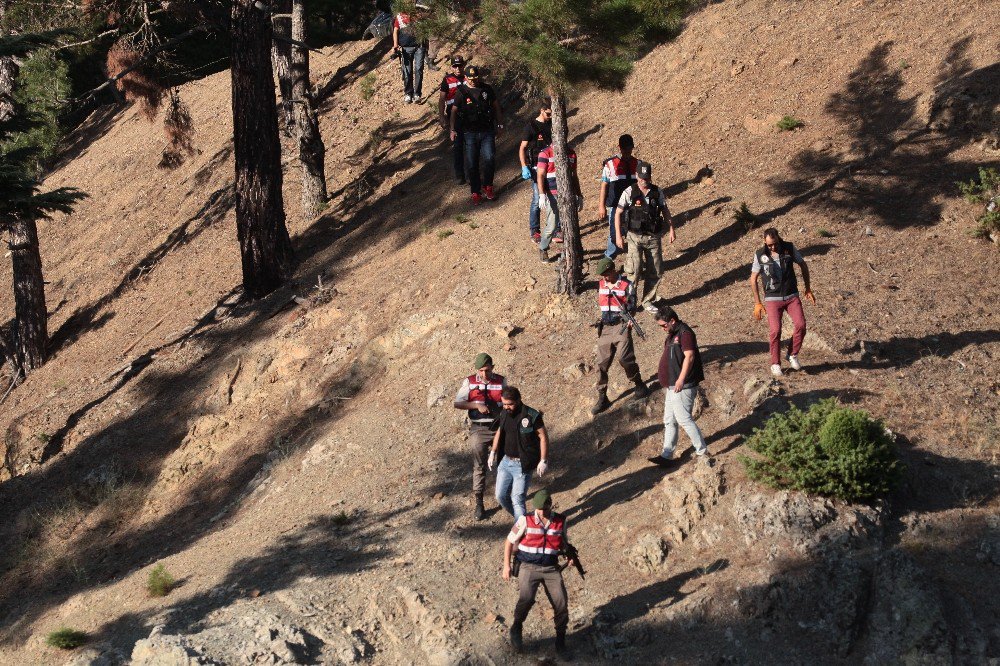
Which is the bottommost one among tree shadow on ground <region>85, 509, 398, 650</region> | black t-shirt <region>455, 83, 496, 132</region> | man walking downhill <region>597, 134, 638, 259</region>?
tree shadow on ground <region>85, 509, 398, 650</region>

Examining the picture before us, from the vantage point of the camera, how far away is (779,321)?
37.9 feet

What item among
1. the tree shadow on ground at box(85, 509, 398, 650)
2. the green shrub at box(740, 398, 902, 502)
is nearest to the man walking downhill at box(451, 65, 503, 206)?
the tree shadow on ground at box(85, 509, 398, 650)

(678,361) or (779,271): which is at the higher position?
(779,271)

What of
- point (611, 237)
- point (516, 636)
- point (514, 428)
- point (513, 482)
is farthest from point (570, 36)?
point (516, 636)

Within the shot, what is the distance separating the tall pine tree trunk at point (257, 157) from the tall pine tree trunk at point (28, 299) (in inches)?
172

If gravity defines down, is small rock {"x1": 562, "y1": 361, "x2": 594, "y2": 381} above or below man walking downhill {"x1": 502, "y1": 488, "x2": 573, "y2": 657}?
below

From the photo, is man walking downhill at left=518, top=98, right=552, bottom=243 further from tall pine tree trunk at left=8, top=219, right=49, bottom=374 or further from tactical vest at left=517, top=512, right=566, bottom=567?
tall pine tree trunk at left=8, top=219, right=49, bottom=374

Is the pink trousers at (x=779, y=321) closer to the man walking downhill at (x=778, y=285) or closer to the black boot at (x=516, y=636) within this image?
the man walking downhill at (x=778, y=285)

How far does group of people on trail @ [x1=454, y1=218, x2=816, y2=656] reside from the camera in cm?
880

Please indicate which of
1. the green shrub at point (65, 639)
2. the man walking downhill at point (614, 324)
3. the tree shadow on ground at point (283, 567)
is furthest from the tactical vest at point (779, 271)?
the green shrub at point (65, 639)

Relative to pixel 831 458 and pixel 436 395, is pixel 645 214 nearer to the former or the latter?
pixel 436 395

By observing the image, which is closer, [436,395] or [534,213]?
[436,395]

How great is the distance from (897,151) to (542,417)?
28.4 ft

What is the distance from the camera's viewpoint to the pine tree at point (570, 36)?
12867mm
